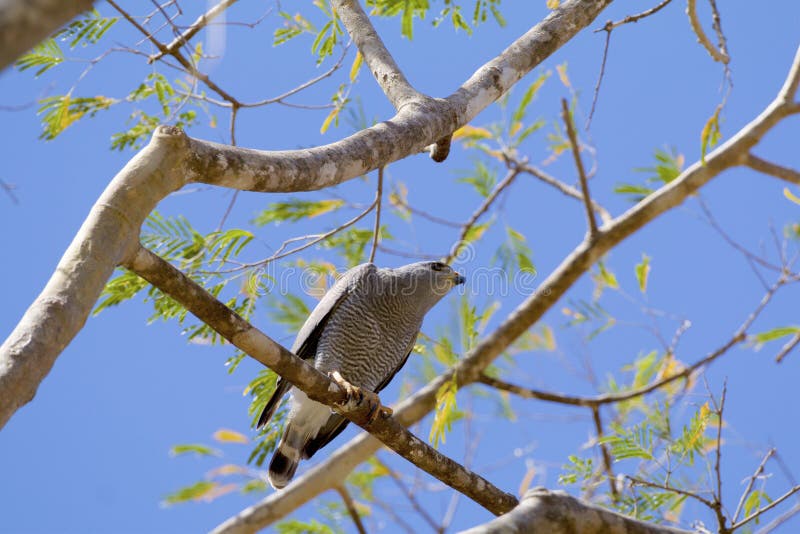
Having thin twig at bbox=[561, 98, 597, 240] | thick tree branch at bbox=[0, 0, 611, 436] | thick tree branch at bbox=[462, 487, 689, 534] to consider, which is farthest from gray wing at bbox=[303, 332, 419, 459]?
thick tree branch at bbox=[462, 487, 689, 534]

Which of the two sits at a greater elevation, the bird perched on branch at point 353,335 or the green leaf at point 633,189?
the green leaf at point 633,189

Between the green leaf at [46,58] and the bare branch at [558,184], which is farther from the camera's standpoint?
the bare branch at [558,184]

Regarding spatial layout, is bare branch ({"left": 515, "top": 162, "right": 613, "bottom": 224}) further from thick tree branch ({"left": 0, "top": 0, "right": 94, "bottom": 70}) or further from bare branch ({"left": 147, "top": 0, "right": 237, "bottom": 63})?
thick tree branch ({"left": 0, "top": 0, "right": 94, "bottom": 70})

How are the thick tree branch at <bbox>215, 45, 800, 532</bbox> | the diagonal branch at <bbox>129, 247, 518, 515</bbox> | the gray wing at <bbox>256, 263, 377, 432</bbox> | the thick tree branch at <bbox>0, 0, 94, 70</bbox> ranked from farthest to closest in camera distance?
the thick tree branch at <bbox>215, 45, 800, 532</bbox> → the gray wing at <bbox>256, 263, 377, 432</bbox> → the diagonal branch at <bbox>129, 247, 518, 515</bbox> → the thick tree branch at <bbox>0, 0, 94, 70</bbox>

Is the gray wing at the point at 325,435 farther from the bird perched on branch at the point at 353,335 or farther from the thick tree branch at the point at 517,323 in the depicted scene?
the thick tree branch at the point at 517,323

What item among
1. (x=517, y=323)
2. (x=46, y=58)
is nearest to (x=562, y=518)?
(x=46, y=58)

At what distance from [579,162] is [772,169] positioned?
167cm

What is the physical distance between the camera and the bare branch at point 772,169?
5383mm

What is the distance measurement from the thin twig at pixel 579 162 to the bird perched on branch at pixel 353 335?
3.27 feet

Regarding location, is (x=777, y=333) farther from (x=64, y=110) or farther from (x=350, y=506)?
(x=64, y=110)

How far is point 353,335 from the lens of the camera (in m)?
4.90

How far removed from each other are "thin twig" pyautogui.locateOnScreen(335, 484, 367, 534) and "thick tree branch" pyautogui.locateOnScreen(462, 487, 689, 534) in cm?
333

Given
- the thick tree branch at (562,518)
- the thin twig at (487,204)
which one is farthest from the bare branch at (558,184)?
the thick tree branch at (562,518)

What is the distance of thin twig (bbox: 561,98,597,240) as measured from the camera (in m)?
3.89
